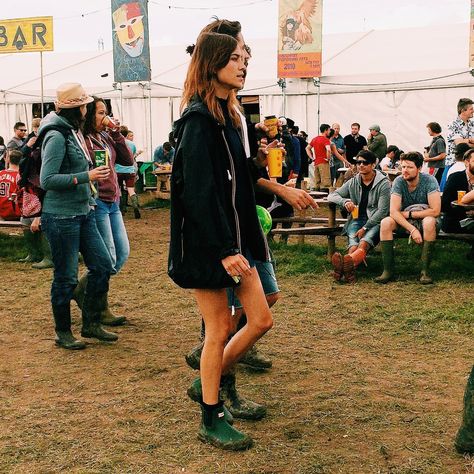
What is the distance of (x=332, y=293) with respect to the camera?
7105mm

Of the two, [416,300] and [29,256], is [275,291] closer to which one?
[416,300]

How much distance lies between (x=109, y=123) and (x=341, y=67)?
14124 millimetres

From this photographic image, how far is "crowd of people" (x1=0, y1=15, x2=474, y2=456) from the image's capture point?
10.6 feet

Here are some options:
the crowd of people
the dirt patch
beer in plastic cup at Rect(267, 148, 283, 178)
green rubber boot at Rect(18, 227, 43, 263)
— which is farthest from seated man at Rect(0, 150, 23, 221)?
beer in plastic cup at Rect(267, 148, 283, 178)

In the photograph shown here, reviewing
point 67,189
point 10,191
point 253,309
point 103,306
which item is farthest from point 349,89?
point 253,309

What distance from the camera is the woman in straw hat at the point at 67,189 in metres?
4.95

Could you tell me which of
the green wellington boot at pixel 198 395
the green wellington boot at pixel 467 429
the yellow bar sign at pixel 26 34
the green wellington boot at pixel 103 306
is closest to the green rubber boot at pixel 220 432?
the green wellington boot at pixel 198 395

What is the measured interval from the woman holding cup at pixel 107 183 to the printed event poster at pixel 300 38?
475 inches

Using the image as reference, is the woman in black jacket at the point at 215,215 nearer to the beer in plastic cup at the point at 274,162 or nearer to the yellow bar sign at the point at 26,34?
the beer in plastic cup at the point at 274,162

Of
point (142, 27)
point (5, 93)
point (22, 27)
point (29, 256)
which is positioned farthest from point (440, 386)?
point (5, 93)

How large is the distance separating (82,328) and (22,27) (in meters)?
15.7

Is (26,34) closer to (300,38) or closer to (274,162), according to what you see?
(300,38)

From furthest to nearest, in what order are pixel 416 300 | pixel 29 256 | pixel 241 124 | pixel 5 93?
pixel 5 93
pixel 29 256
pixel 416 300
pixel 241 124

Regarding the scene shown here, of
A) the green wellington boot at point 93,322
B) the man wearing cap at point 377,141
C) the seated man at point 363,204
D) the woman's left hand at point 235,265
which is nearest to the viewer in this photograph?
the woman's left hand at point 235,265
